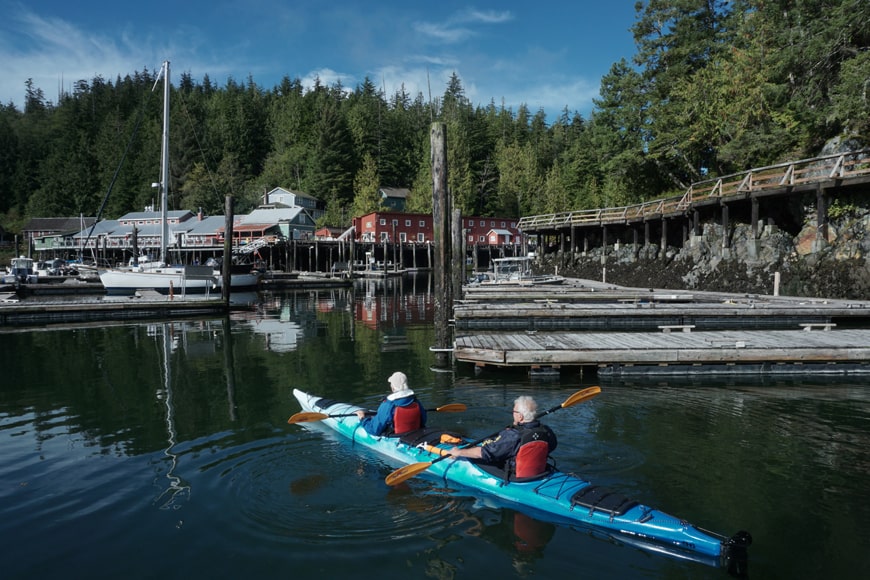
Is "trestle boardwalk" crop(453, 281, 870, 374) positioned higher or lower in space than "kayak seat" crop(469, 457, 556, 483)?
higher

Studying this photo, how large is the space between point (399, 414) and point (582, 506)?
122 inches

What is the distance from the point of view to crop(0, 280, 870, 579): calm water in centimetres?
579

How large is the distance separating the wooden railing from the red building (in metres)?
30.7

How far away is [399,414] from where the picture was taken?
839 centimetres

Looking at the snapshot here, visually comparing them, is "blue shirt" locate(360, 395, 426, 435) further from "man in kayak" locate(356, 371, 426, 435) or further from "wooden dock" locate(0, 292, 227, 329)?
"wooden dock" locate(0, 292, 227, 329)

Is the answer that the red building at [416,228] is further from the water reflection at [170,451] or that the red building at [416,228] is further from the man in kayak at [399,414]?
the man in kayak at [399,414]

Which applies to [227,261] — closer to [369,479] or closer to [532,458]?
[369,479]

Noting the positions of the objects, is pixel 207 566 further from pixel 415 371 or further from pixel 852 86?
pixel 852 86

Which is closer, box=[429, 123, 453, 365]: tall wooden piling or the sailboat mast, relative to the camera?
box=[429, 123, 453, 365]: tall wooden piling

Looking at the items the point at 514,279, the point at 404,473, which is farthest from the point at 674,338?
the point at 514,279

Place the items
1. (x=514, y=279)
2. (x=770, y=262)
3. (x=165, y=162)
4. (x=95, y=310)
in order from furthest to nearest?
(x=514, y=279) < (x=165, y=162) < (x=770, y=262) < (x=95, y=310)

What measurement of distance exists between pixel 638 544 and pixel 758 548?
1224 millimetres

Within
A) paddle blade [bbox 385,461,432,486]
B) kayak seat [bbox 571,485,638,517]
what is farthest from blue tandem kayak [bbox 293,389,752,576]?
paddle blade [bbox 385,461,432,486]

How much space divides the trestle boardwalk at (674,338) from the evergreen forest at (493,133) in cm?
1038
